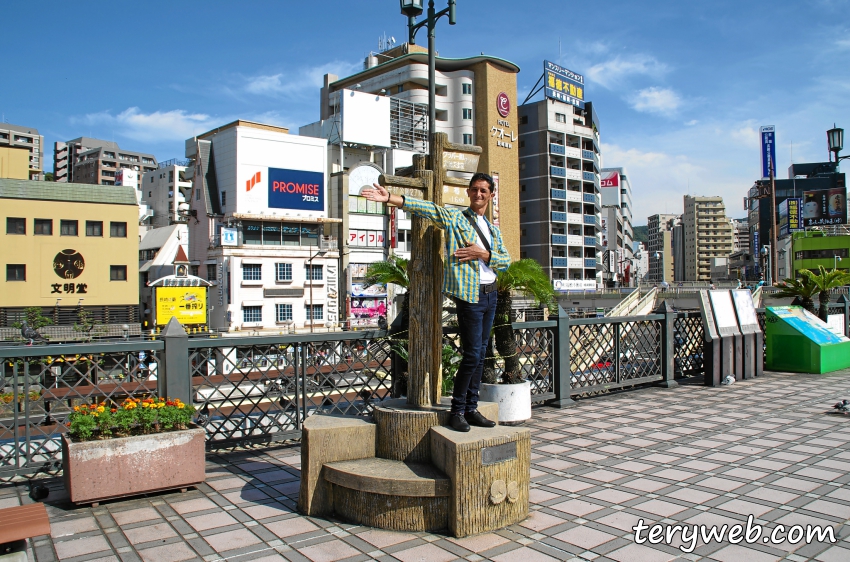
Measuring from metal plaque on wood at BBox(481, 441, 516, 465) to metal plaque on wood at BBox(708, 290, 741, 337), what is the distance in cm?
817

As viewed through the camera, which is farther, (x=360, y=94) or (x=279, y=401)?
(x=360, y=94)

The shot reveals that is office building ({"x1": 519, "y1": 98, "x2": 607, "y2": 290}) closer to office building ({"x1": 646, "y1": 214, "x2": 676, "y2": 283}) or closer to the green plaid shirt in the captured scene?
the green plaid shirt

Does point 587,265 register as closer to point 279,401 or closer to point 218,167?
point 218,167

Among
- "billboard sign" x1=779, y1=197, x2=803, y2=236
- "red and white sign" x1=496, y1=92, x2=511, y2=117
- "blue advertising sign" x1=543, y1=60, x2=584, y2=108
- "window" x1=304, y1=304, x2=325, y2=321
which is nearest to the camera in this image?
"window" x1=304, y1=304, x2=325, y2=321

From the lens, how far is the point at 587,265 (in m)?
64.8

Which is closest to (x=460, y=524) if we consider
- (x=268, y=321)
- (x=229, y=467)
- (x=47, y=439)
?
(x=229, y=467)

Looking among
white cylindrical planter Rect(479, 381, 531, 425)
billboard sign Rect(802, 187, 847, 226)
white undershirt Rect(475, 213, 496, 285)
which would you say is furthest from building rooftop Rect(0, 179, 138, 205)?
billboard sign Rect(802, 187, 847, 226)

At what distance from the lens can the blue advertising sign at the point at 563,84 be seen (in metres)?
61.3

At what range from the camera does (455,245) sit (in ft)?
15.4

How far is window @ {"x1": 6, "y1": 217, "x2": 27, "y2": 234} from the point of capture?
3306 cm

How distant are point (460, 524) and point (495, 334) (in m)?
4.14

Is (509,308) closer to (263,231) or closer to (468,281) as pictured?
(468,281)

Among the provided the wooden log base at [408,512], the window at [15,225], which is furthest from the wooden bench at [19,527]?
the window at [15,225]

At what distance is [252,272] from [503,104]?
28768 millimetres
